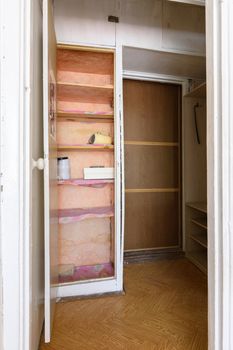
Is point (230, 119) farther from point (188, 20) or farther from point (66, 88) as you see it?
point (188, 20)

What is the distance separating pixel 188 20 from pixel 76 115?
57.8 inches

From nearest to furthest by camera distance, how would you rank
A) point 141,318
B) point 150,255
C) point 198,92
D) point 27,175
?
point 27,175 < point 141,318 < point 198,92 < point 150,255

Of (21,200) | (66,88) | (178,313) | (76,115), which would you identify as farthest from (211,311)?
(66,88)

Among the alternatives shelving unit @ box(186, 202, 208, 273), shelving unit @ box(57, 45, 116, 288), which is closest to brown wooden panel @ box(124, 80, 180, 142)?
shelving unit @ box(57, 45, 116, 288)

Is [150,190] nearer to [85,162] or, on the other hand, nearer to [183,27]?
[85,162]

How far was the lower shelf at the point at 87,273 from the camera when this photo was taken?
205 cm

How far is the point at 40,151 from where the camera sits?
54.7 inches

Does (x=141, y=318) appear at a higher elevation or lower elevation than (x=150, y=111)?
lower

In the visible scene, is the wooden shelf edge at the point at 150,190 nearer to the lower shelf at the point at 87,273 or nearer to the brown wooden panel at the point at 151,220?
the brown wooden panel at the point at 151,220

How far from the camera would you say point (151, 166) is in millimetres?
2900

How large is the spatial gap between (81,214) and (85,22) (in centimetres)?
170

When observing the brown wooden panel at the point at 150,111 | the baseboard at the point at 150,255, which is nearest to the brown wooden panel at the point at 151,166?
the brown wooden panel at the point at 150,111

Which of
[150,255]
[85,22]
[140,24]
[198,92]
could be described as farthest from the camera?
[150,255]

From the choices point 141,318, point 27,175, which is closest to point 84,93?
point 27,175
